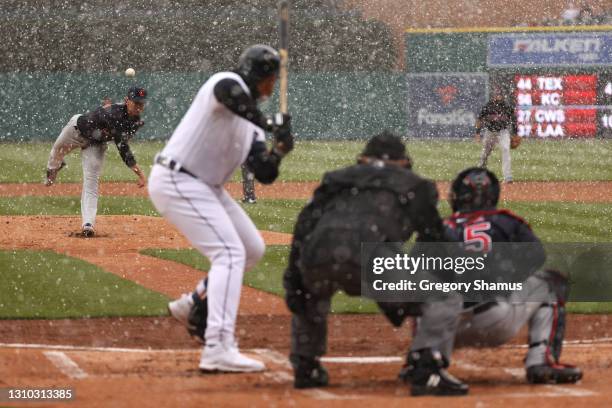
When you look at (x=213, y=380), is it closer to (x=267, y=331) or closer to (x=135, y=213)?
(x=267, y=331)

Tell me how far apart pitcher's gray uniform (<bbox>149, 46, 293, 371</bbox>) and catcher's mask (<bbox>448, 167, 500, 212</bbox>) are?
102 centimetres

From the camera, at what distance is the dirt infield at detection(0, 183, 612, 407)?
19.3ft

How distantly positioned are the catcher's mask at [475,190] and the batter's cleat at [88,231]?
8.05 m

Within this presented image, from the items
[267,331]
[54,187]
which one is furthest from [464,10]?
[267,331]

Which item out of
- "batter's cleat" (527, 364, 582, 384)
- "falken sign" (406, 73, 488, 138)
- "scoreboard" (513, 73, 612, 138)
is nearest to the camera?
"batter's cleat" (527, 364, 582, 384)

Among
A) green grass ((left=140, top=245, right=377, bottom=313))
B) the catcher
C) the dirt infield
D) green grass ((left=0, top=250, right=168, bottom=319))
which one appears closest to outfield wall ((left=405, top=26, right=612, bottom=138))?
the catcher

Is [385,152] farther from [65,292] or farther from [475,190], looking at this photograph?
[65,292]

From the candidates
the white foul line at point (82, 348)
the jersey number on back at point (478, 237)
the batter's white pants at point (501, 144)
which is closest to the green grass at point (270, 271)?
the white foul line at point (82, 348)

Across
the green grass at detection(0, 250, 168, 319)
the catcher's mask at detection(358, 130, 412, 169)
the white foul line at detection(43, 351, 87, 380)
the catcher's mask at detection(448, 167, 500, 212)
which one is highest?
the catcher's mask at detection(358, 130, 412, 169)

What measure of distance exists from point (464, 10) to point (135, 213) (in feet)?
113

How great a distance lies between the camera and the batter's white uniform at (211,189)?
A: 21.5ft

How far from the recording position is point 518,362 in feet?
23.6

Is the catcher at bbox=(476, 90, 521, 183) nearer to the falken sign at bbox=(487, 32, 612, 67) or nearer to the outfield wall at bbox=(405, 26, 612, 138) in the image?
the outfield wall at bbox=(405, 26, 612, 138)

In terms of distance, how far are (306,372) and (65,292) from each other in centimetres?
464
